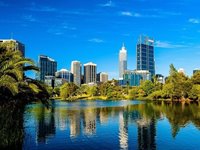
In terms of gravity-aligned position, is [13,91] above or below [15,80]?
below

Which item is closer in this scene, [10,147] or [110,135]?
[10,147]

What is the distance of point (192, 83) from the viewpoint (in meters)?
173

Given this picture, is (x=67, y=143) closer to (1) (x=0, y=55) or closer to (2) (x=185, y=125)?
(1) (x=0, y=55)

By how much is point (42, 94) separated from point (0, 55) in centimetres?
660

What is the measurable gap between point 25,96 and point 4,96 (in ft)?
7.41

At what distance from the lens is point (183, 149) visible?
4000 cm

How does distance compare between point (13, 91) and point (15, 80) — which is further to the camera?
point (15, 80)

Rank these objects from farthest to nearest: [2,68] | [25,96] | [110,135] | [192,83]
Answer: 1. [192,83]
2. [110,135]
3. [25,96]
4. [2,68]

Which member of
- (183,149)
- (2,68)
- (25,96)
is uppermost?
(2,68)

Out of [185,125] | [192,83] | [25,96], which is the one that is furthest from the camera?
[192,83]

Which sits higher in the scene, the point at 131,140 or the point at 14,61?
the point at 14,61

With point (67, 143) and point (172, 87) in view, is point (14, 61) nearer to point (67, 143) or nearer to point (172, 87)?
point (67, 143)

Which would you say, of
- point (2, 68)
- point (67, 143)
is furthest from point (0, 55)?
point (67, 143)

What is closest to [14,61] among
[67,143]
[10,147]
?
[10,147]
